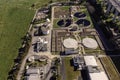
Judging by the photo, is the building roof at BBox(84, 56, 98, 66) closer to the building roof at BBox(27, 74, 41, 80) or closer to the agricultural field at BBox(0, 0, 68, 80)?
the building roof at BBox(27, 74, 41, 80)

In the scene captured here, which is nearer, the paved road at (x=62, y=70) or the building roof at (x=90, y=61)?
the paved road at (x=62, y=70)

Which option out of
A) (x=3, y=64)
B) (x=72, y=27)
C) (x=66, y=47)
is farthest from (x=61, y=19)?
(x=3, y=64)

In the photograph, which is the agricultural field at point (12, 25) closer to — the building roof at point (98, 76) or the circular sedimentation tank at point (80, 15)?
the circular sedimentation tank at point (80, 15)

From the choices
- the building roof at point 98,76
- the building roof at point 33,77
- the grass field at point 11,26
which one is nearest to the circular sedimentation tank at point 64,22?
the grass field at point 11,26

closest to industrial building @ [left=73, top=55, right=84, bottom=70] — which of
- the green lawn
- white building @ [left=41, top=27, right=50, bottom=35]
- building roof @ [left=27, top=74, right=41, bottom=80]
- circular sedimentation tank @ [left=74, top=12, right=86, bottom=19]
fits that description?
the green lawn

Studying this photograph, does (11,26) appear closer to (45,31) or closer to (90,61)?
(45,31)
